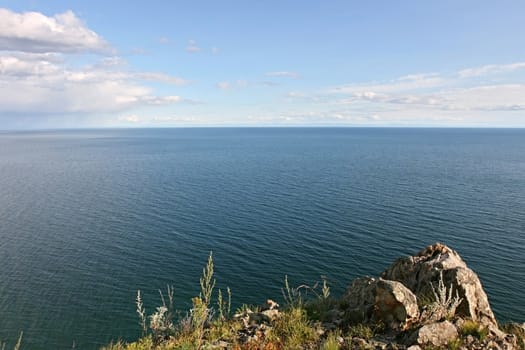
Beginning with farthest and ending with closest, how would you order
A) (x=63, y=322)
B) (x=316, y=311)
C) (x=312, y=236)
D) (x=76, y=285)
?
(x=312, y=236), (x=76, y=285), (x=63, y=322), (x=316, y=311)

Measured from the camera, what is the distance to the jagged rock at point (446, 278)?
11.9m

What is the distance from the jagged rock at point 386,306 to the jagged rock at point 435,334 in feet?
3.22

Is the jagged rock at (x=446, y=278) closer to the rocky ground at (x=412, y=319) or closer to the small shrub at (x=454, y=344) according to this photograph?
the rocky ground at (x=412, y=319)

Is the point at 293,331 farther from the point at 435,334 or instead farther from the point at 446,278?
the point at 446,278

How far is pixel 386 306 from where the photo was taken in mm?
11570

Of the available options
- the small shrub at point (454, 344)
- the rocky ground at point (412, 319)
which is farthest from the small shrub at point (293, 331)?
the small shrub at point (454, 344)

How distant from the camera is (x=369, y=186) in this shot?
80438mm

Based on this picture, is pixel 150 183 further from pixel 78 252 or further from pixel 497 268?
pixel 497 268

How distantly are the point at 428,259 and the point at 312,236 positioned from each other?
3416cm

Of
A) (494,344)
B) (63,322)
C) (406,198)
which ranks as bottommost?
(63,322)

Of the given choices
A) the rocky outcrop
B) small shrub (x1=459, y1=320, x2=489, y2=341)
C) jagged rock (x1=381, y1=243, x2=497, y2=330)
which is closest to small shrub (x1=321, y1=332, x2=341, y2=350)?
the rocky outcrop

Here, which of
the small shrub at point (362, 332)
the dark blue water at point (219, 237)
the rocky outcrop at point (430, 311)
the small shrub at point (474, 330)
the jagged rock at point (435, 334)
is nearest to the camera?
the jagged rock at point (435, 334)

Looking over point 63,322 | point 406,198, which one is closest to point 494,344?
point 63,322

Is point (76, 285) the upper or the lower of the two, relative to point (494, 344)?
lower
